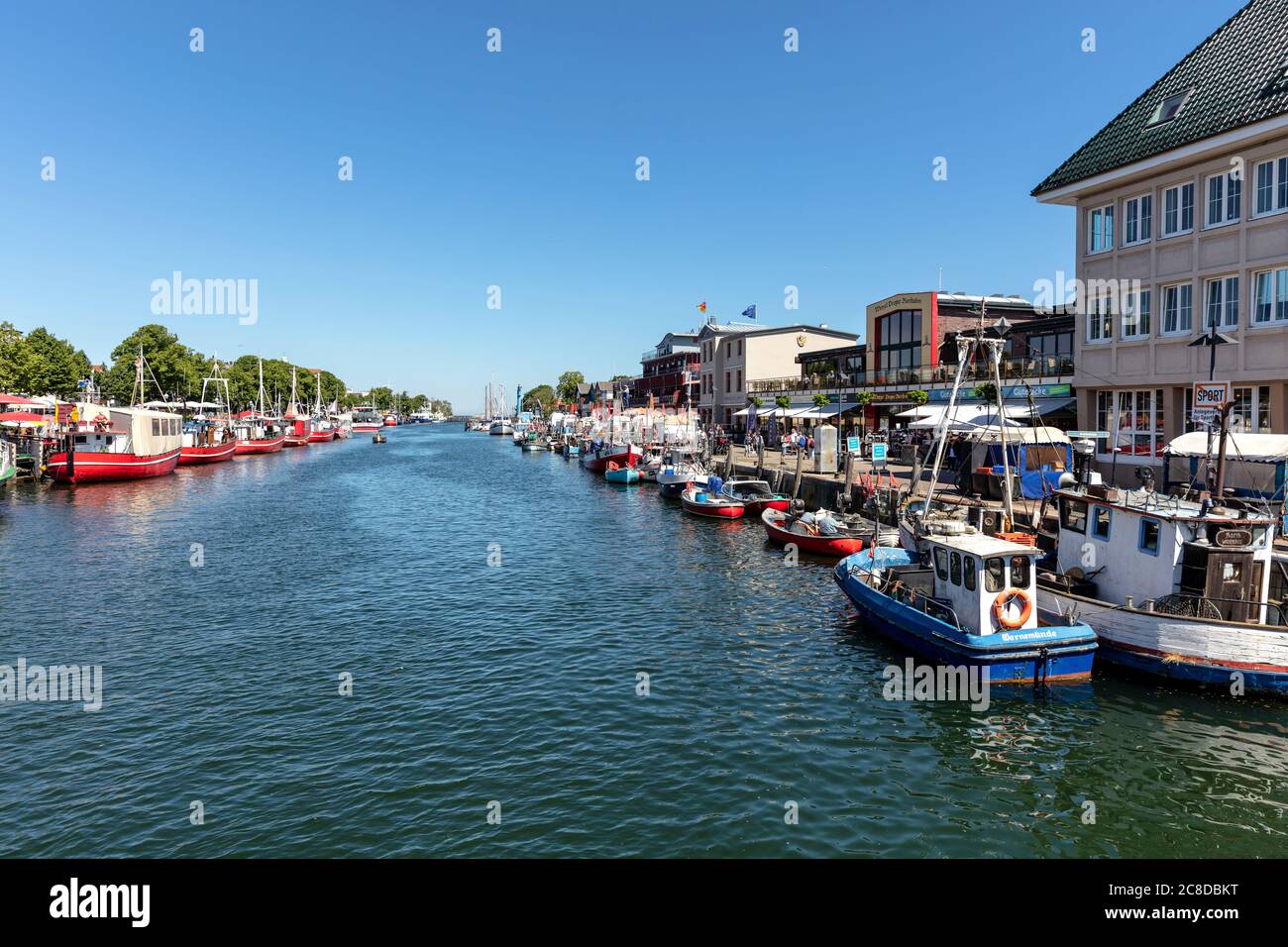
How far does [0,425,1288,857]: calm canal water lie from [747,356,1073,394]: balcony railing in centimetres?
2171

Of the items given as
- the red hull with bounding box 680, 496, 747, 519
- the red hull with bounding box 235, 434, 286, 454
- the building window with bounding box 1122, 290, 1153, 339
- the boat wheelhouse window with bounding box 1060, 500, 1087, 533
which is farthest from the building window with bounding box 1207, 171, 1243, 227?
the red hull with bounding box 235, 434, 286, 454

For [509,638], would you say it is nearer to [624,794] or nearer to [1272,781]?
[624,794]

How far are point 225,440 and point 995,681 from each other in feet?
381

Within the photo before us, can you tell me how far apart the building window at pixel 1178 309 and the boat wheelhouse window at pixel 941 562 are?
22319mm

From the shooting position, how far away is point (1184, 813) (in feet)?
46.2

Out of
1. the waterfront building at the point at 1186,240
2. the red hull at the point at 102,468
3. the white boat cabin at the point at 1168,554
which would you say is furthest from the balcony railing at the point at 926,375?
the red hull at the point at 102,468

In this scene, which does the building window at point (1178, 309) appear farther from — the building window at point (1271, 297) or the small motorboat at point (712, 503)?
the small motorboat at point (712, 503)

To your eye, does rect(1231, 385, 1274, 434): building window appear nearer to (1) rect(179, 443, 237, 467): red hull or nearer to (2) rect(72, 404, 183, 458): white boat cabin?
(2) rect(72, 404, 183, 458): white boat cabin

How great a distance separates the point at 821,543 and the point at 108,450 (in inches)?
2635

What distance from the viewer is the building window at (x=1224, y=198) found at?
108 ft

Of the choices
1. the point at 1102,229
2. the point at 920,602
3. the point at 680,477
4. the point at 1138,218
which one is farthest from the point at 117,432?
the point at 1138,218

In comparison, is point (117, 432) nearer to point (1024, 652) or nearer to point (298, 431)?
point (1024, 652)
